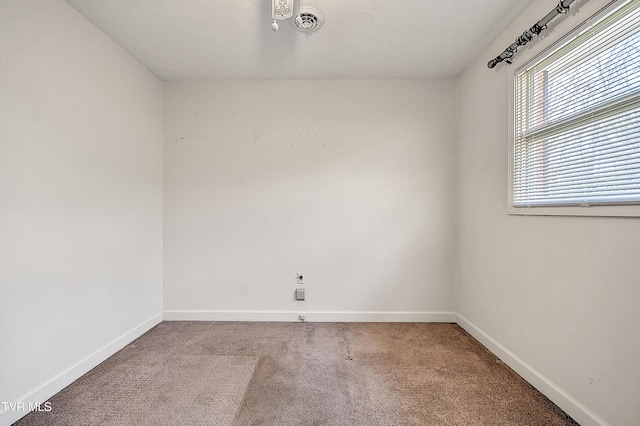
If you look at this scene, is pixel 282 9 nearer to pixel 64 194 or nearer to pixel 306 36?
pixel 306 36

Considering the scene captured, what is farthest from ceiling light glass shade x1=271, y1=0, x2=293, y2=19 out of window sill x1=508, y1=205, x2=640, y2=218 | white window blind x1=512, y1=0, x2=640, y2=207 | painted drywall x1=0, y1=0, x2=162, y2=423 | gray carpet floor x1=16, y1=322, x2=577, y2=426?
gray carpet floor x1=16, y1=322, x2=577, y2=426

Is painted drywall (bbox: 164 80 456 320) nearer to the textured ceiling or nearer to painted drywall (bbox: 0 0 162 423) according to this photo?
the textured ceiling

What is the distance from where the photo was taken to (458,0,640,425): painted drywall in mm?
1222

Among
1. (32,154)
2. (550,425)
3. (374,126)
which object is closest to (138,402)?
(32,154)

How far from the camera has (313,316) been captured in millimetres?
2703

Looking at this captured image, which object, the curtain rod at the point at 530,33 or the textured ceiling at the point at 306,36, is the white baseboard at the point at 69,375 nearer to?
→ the textured ceiling at the point at 306,36

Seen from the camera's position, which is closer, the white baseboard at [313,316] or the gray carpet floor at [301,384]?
the gray carpet floor at [301,384]

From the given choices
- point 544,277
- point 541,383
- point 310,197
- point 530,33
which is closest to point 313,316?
point 310,197

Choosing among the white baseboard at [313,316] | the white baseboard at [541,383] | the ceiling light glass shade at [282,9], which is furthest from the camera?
the white baseboard at [313,316]

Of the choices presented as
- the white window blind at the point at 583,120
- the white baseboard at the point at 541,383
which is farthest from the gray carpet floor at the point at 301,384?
the white window blind at the point at 583,120

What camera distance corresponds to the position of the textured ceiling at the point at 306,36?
174cm

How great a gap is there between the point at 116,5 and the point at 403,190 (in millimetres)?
2652

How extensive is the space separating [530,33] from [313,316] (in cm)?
280

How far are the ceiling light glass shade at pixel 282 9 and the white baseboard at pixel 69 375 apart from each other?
8.74 feet
